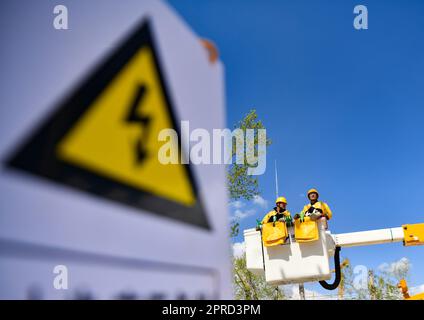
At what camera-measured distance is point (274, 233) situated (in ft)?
17.9

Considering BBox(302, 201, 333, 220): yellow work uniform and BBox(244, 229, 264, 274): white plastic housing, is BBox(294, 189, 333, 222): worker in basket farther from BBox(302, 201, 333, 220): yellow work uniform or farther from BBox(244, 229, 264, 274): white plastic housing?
BBox(244, 229, 264, 274): white plastic housing

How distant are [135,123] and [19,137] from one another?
0.28 metres

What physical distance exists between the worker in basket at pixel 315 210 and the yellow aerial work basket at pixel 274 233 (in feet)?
0.77

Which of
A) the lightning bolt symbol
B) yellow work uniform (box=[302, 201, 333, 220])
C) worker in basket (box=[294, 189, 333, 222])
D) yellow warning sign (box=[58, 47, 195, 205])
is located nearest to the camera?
yellow warning sign (box=[58, 47, 195, 205])

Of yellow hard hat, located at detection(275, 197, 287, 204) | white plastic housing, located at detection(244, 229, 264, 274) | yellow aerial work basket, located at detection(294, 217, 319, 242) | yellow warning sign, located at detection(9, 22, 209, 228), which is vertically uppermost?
yellow hard hat, located at detection(275, 197, 287, 204)

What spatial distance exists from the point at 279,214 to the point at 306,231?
1.74 ft

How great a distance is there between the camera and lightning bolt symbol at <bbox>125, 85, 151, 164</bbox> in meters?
0.92

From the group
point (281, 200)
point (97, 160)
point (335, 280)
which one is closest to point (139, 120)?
point (97, 160)

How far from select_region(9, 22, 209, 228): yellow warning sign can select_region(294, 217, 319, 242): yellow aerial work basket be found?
443cm

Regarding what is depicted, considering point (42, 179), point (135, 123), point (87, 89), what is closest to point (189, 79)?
point (135, 123)

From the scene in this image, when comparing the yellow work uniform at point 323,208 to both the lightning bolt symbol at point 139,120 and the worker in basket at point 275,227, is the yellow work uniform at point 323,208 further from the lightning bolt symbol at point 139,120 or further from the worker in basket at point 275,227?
the lightning bolt symbol at point 139,120

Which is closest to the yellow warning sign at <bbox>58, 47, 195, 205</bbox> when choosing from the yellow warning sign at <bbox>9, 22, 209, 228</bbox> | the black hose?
the yellow warning sign at <bbox>9, 22, 209, 228</bbox>
